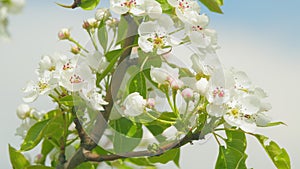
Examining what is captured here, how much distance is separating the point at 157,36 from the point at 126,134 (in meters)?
0.28

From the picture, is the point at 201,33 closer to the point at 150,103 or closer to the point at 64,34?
the point at 150,103

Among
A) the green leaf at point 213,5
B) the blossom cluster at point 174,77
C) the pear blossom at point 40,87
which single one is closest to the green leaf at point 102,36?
the blossom cluster at point 174,77

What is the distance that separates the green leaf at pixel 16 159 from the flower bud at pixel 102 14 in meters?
0.53

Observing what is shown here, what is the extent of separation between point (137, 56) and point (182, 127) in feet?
0.76

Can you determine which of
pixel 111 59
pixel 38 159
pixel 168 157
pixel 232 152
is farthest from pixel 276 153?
pixel 38 159

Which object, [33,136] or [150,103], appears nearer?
[150,103]

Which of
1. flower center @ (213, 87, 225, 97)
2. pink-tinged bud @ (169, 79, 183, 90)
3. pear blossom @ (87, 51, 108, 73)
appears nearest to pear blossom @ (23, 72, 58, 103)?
pear blossom @ (87, 51, 108, 73)

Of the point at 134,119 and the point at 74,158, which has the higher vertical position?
the point at 134,119

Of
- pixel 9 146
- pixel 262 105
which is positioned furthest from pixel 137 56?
pixel 9 146

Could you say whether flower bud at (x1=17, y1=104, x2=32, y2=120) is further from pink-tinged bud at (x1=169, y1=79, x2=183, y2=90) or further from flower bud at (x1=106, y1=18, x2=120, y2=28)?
pink-tinged bud at (x1=169, y1=79, x2=183, y2=90)

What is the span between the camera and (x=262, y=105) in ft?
5.03

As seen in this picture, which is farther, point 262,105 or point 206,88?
point 262,105

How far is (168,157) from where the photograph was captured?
171 centimetres

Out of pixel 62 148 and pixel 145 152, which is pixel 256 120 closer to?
pixel 145 152
